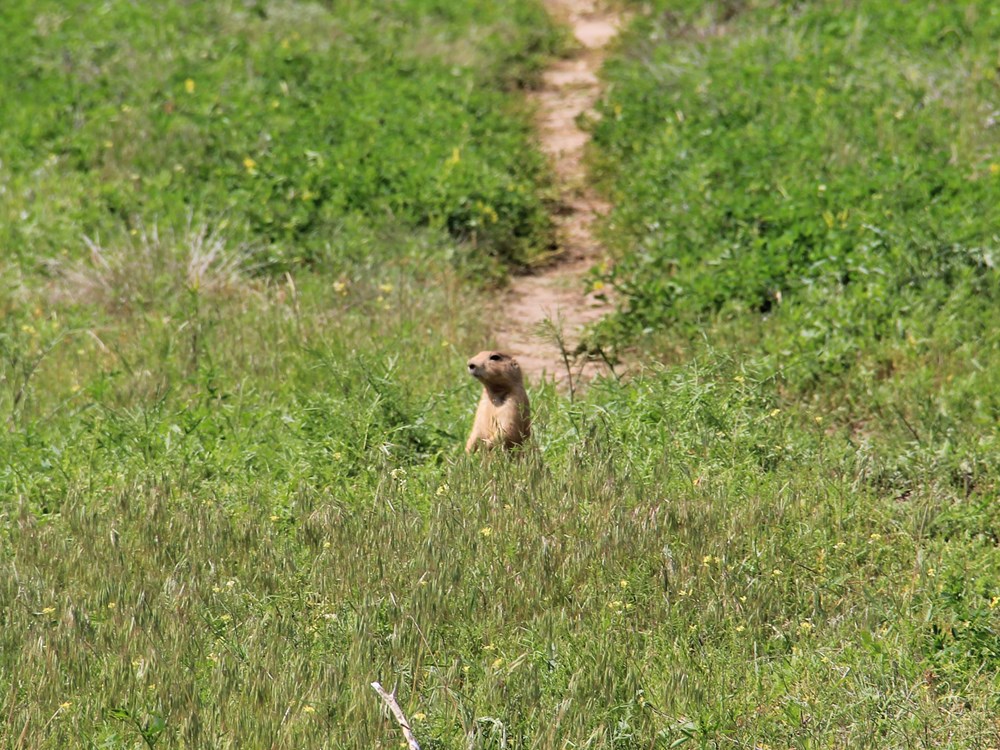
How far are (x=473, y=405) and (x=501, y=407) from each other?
84cm

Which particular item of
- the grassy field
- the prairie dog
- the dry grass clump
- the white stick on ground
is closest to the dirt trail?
the grassy field

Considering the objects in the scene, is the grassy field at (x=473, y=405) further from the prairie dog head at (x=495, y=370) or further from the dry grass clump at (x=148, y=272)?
the prairie dog head at (x=495, y=370)

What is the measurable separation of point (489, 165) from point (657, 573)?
5780 millimetres

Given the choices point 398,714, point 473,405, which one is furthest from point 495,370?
point 398,714

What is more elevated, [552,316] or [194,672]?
[194,672]

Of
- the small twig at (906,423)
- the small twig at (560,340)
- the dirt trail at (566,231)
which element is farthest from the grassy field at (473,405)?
the dirt trail at (566,231)

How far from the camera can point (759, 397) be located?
6801mm

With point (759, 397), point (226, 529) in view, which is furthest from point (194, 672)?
point (759, 397)

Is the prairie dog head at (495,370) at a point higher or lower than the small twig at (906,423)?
higher

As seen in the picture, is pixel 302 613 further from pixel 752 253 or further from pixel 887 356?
pixel 752 253

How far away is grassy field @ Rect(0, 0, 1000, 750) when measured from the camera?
188 inches

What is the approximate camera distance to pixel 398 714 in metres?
4.45

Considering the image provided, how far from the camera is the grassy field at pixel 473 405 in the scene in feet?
15.7

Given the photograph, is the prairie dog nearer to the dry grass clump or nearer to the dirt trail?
the dirt trail
